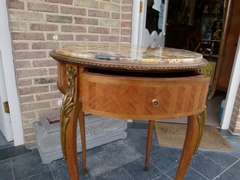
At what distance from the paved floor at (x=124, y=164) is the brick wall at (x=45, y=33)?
20 cm

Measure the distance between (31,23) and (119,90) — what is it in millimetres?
1051

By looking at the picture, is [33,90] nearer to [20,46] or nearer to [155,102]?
[20,46]

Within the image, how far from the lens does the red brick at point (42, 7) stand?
1286 mm

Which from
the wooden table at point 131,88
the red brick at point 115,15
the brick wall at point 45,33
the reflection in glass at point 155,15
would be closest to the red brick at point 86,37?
the brick wall at point 45,33

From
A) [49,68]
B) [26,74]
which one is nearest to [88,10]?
[49,68]

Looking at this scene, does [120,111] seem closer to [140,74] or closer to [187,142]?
[140,74]

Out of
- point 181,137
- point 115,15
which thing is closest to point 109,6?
point 115,15

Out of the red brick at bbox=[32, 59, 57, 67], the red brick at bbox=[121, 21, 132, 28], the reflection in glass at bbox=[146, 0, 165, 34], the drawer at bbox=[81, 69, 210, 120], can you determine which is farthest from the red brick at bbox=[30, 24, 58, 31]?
the reflection in glass at bbox=[146, 0, 165, 34]

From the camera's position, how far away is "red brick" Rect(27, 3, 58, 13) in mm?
1286

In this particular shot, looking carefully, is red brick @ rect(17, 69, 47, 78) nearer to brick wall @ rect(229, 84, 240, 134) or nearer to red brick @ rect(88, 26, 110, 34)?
red brick @ rect(88, 26, 110, 34)

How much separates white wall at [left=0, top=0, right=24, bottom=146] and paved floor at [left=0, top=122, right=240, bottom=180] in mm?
158

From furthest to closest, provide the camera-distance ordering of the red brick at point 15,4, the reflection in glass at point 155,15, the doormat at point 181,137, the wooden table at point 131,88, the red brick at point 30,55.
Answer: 1. the reflection in glass at point 155,15
2. the doormat at point 181,137
3. the red brick at point 30,55
4. the red brick at point 15,4
5. the wooden table at point 131,88


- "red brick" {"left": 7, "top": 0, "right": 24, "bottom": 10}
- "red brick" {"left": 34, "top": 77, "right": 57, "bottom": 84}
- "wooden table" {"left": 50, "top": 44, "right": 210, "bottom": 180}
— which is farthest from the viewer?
"red brick" {"left": 34, "top": 77, "right": 57, "bottom": 84}

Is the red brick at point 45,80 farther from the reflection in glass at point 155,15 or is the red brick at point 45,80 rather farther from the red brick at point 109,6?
the reflection in glass at point 155,15
